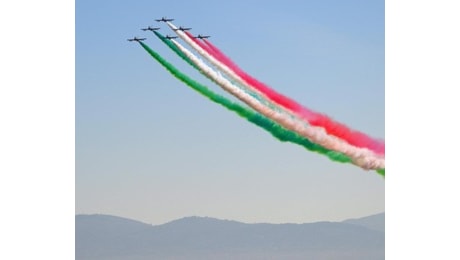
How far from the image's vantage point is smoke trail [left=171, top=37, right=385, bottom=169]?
1291cm

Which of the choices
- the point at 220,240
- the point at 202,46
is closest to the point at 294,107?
the point at 202,46

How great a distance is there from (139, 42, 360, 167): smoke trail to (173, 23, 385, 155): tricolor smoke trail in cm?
29

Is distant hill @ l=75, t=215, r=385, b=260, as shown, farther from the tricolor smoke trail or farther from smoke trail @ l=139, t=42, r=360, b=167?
the tricolor smoke trail

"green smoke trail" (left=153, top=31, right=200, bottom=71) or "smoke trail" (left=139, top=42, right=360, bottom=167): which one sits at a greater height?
"green smoke trail" (left=153, top=31, right=200, bottom=71)

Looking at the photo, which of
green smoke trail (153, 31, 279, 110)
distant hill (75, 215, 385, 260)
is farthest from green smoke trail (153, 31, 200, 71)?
distant hill (75, 215, 385, 260)

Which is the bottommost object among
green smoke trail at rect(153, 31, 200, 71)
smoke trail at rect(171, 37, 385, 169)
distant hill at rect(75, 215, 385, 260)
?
distant hill at rect(75, 215, 385, 260)

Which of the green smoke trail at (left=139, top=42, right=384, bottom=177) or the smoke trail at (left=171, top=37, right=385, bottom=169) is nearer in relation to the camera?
the green smoke trail at (left=139, top=42, right=384, bottom=177)

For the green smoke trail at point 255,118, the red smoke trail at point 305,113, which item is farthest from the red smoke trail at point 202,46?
the green smoke trail at point 255,118

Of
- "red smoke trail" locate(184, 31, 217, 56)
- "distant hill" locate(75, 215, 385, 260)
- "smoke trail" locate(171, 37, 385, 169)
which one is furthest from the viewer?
"smoke trail" locate(171, 37, 385, 169)

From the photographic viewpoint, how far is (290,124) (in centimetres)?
1298

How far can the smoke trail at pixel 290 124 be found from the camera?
12.9 m

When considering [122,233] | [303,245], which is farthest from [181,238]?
[303,245]
